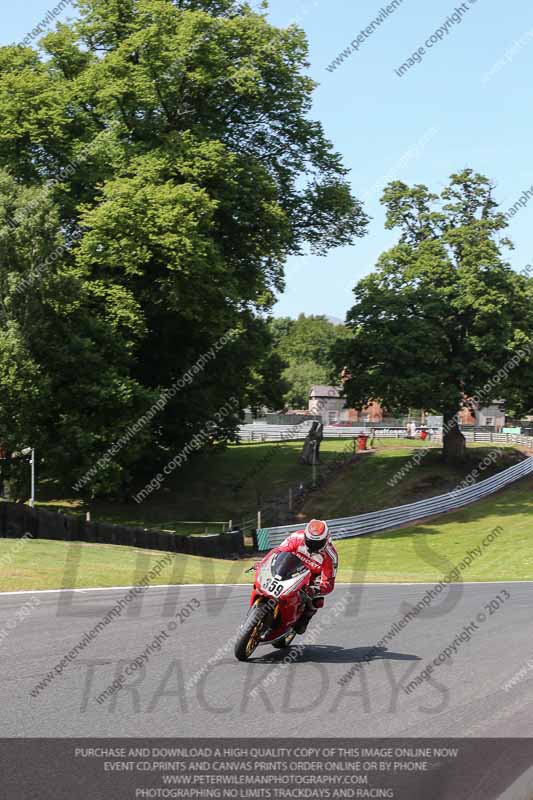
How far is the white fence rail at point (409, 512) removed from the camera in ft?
116

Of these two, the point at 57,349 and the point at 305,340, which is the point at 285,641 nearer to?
the point at 57,349

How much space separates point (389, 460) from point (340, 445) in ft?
36.0

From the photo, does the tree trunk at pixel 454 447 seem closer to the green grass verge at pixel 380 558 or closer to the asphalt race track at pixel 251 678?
the green grass verge at pixel 380 558

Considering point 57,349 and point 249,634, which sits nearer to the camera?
point 249,634

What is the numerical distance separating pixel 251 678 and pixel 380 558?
85.9 ft

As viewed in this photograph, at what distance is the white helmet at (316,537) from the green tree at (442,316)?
117 ft

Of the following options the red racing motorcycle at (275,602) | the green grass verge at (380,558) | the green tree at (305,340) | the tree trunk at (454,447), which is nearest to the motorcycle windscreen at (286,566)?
the red racing motorcycle at (275,602)

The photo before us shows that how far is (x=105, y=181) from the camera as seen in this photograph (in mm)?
34188

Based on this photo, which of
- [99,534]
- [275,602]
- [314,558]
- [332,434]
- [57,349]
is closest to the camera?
[275,602]

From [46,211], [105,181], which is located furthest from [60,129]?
[46,211]

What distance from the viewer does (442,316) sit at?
4812 centimetres

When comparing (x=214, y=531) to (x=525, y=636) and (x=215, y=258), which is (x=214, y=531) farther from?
(x=525, y=636)

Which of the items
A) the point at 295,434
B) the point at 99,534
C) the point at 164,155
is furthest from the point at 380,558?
the point at 295,434

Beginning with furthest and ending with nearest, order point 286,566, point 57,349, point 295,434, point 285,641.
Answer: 1. point 295,434
2. point 57,349
3. point 285,641
4. point 286,566
